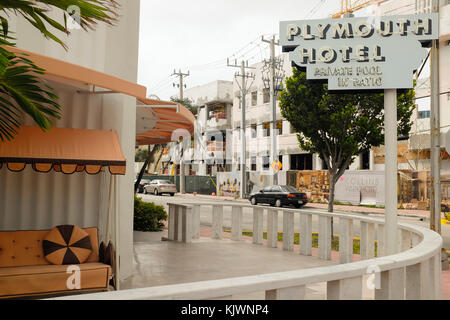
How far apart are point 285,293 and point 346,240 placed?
260 inches

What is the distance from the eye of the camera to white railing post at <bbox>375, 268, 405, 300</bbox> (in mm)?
3655

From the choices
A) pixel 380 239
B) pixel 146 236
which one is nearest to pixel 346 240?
pixel 380 239

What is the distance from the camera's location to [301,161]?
38.2m

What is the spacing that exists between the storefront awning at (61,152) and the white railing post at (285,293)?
11.2 feet

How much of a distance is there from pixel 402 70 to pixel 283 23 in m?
1.80

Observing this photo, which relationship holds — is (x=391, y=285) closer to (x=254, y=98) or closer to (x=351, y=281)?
(x=351, y=281)

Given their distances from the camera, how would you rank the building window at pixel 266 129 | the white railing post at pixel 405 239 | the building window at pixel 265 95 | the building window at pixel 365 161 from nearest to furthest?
1. the white railing post at pixel 405 239
2. the building window at pixel 365 161
3. the building window at pixel 266 129
4. the building window at pixel 265 95

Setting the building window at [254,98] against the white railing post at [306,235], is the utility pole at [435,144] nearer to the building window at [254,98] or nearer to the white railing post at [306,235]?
the white railing post at [306,235]

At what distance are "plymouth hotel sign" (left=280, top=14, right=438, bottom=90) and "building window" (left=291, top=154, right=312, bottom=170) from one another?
31.2 metres

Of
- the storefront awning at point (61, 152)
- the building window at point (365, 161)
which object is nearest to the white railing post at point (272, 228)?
the storefront awning at point (61, 152)

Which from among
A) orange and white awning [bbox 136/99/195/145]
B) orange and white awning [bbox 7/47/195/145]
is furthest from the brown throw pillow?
orange and white awning [bbox 136/99/195/145]

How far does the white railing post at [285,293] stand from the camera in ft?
9.80

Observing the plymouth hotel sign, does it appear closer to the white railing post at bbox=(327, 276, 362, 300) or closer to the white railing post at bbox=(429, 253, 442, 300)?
the white railing post at bbox=(429, 253, 442, 300)
